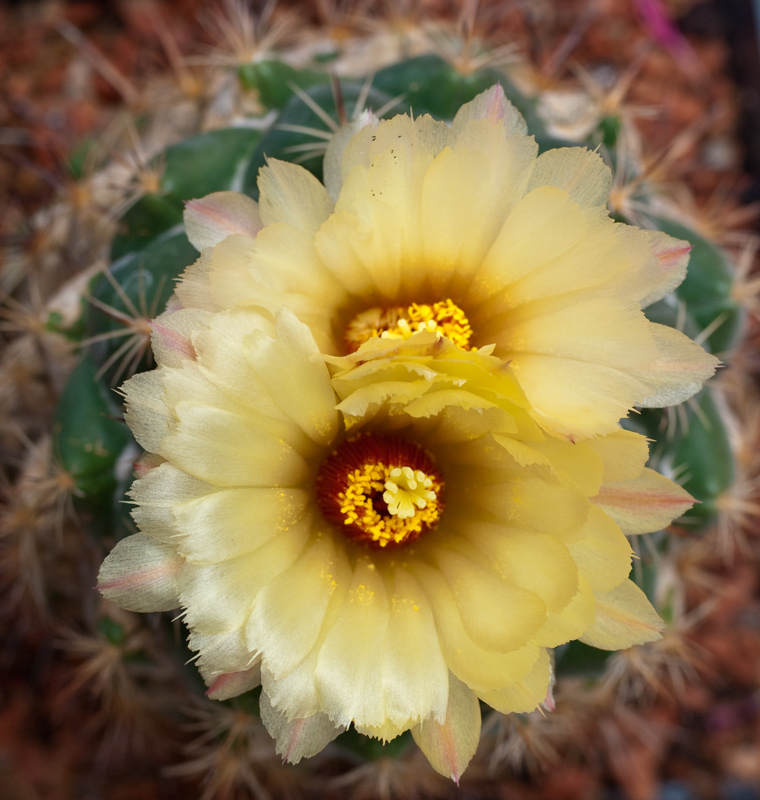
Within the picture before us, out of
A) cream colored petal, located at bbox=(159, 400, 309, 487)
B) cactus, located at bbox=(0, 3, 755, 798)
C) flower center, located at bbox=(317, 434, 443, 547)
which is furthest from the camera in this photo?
cactus, located at bbox=(0, 3, 755, 798)

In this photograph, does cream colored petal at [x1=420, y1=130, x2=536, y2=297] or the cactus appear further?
the cactus

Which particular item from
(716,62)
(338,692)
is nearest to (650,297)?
(338,692)

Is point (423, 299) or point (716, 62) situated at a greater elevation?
point (423, 299)

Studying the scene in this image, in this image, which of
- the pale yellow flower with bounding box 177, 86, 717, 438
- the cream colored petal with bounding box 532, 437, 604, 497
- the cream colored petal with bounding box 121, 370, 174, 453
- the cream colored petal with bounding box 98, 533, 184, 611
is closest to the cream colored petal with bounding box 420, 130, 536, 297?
the pale yellow flower with bounding box 177, 86, 717, 438

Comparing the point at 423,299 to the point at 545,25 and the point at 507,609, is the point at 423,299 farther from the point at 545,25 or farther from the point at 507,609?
the point at 545,25

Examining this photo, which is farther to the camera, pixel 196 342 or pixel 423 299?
pixel 423 299

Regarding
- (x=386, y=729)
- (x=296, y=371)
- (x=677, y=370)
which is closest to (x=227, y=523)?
(x=296, y=371)

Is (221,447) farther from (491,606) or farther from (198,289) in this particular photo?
(491,606)

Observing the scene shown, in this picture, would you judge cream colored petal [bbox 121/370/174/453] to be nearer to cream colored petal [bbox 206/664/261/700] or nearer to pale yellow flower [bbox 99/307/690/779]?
pale yellow flower [bbox 99/307/690/779]
